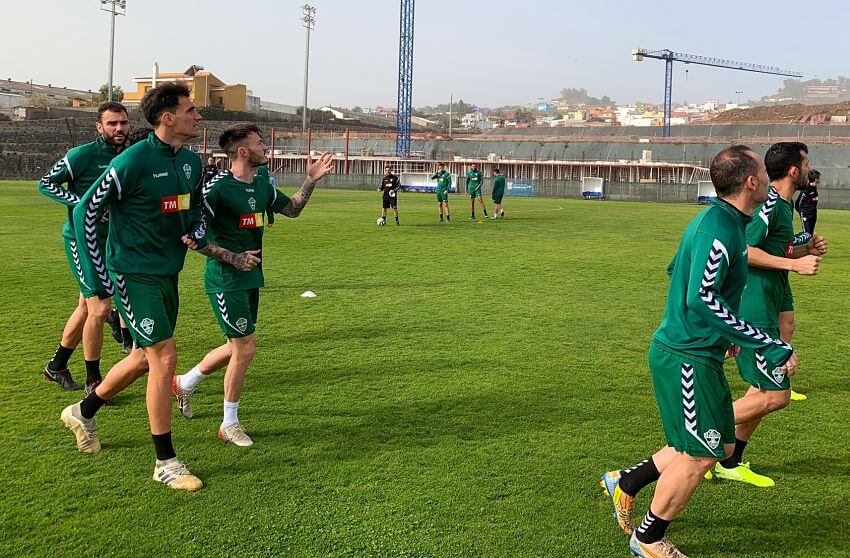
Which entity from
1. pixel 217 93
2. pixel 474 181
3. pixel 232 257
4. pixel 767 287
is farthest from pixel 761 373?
pixel 217 93

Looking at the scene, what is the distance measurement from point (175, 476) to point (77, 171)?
125 inches

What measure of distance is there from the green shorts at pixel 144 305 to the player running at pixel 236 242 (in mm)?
670

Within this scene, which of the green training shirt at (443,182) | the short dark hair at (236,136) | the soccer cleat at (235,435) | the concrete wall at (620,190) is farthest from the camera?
the concrete wall at (620,190)

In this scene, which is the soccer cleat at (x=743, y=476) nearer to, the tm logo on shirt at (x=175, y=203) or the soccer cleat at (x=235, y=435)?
the soccer cleat at (x=235, y=435)

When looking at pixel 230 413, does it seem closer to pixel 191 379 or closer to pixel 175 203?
pixel 191 379

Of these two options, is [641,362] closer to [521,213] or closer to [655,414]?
[655,414]

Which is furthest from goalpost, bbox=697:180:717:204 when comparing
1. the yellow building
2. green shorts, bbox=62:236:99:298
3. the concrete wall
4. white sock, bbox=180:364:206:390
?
the yellow building

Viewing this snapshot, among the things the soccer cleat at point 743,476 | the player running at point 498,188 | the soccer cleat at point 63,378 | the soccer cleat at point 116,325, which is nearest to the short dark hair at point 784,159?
the soccer cleat at point 743,476

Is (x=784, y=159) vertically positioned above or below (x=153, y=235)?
above

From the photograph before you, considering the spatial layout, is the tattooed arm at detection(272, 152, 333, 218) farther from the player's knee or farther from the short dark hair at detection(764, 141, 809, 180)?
the player's knee

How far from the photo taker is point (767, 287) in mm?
5125

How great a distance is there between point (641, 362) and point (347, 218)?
794 inches

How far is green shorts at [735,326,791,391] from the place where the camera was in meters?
4.90

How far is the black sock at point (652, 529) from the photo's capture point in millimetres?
3922
